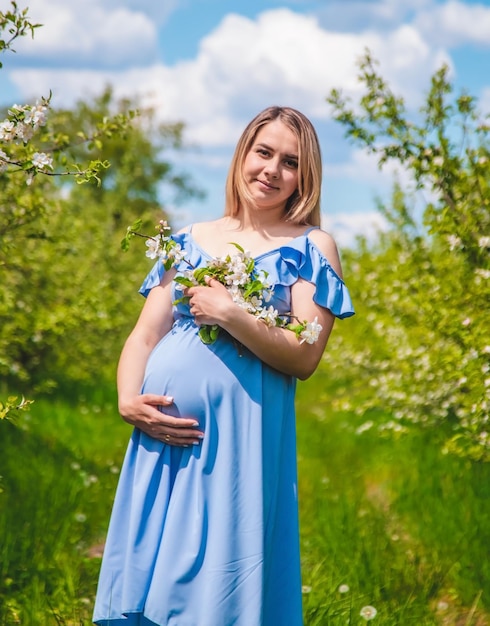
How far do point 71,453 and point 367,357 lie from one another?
3.20 meters

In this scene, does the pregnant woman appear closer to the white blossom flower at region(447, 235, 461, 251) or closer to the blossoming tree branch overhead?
the blossoming tree branch overhead

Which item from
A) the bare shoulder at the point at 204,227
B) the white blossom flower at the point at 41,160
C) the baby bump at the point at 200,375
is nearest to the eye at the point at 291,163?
the bare shoulder at the point at 204,227

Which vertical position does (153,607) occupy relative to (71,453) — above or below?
below

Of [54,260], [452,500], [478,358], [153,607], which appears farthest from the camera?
[54,260]

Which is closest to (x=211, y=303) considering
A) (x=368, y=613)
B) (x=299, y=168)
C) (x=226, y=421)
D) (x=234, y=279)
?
(x=234, y=279)

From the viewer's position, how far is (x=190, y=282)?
263 centimetres

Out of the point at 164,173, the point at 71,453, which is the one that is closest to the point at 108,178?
the point at 164,173

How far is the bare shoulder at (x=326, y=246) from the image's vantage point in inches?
110

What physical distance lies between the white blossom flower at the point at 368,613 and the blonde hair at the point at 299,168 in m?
1.61

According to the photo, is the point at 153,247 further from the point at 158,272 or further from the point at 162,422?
the point at 162,422

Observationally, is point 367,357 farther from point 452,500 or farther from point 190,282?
point 190,282

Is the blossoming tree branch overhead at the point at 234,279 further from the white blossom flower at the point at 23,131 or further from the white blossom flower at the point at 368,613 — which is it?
the white blossom flower at the point at 368,613

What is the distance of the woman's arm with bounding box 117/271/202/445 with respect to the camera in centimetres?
261

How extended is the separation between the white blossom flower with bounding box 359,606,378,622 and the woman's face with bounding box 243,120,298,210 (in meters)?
1.72
